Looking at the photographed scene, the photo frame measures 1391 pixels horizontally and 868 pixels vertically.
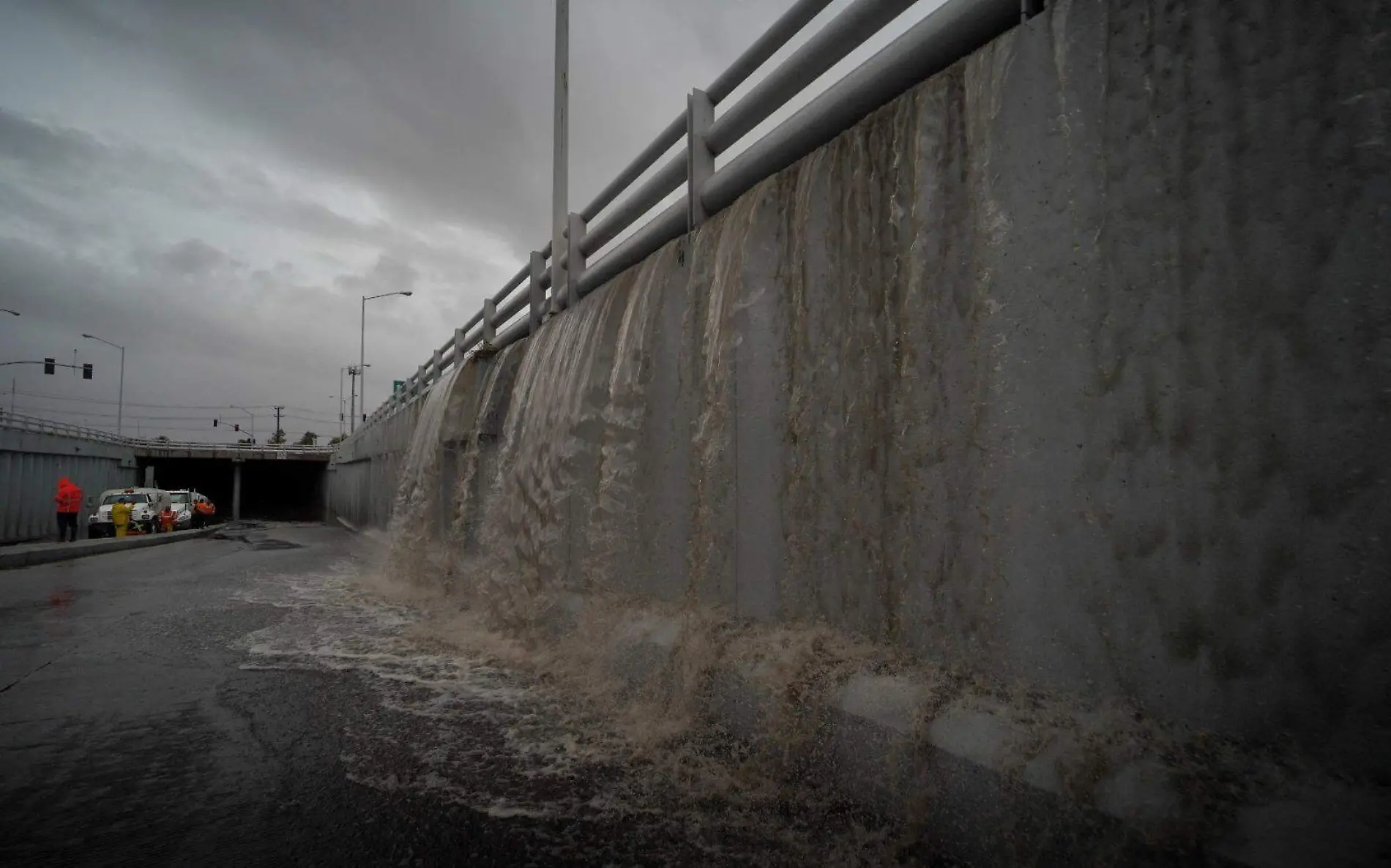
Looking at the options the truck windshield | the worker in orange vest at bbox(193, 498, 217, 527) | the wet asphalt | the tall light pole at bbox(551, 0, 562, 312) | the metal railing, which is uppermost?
the tall light pole at bbox(551, 0, 562, 312)

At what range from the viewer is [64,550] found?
15086 mm

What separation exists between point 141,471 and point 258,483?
18165 millimetres

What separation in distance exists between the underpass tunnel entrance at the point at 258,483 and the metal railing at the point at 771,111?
49110 mm

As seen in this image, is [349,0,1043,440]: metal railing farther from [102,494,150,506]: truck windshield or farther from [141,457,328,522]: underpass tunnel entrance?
[141,457,328,522]: underpass tunnel entrance

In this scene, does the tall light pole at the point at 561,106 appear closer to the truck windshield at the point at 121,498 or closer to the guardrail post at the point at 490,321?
the guardrail post at the point at 490,321

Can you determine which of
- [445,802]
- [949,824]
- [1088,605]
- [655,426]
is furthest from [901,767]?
[655,426]

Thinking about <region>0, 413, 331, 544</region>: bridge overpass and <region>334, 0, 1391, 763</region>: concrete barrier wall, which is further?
<region>0, 413, 331, 544</region>: bridge overpass

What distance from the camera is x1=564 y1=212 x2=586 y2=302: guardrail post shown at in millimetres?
8477

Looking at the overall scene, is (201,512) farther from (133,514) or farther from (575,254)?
(575,254)

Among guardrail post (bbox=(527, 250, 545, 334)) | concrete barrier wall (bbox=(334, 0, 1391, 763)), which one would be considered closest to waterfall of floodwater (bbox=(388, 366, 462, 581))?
guardrail post (bbox=(527, 250, 545, 334))

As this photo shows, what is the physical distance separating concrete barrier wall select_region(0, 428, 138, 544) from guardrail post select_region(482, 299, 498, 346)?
2097 centimetres

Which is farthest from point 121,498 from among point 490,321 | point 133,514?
point 490,321

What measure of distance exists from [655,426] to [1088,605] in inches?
122

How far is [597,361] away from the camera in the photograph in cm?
611
